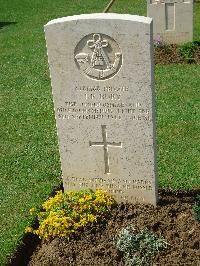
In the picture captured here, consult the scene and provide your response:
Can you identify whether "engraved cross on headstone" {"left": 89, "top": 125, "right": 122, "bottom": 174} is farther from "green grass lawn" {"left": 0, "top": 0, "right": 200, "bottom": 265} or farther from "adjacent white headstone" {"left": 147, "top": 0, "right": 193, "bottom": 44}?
"adjacent white headstone" {"left": 147, "top": 0, "right": 193, "bottom": 44}

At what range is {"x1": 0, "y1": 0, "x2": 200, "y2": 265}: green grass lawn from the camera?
21.5ft

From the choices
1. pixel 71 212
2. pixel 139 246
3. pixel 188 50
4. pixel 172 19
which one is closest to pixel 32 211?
pixel 71 212

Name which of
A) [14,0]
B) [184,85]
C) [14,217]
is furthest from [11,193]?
[14,0]

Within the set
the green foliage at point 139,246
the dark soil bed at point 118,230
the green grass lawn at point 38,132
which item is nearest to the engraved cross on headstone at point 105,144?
the dark soil bed at point 118,230

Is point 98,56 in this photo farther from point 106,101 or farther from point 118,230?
point 118,230

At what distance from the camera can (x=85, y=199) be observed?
5.52m

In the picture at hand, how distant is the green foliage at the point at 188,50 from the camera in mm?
11461

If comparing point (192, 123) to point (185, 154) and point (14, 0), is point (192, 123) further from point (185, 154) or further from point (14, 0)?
point (14, 0)

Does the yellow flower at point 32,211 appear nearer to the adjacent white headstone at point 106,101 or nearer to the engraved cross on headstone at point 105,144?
the adjacent white headstone at point 106,101

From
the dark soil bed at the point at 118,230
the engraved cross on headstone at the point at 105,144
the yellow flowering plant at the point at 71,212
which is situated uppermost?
the engraved cross on headstone at the point at 105,144

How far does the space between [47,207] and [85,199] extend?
420 mm

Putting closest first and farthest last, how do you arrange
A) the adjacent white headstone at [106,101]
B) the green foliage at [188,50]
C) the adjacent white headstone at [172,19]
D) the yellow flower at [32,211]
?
the adjacent white headstone at [106,101], the yellow flower at [32,211], the green foliage at [188,50], the adjacent white headstone at [172,19]

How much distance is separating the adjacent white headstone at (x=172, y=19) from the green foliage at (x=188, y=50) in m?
0.48

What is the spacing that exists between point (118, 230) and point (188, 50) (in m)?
7.03
